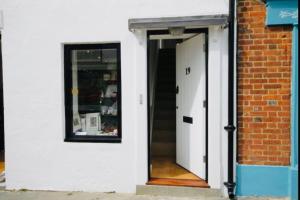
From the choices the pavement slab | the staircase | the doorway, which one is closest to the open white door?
the doorway

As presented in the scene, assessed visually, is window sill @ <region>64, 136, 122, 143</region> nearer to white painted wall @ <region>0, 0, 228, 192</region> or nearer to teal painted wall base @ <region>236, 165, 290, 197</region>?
white painted wall @ <region>0, 0, 228, 192</region>

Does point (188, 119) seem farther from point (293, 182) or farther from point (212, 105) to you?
point (293, 182)

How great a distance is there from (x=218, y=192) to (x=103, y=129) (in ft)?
7.56

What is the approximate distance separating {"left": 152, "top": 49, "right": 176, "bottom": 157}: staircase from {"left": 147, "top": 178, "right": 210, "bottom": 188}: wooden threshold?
1510mm

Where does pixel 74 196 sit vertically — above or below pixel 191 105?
below

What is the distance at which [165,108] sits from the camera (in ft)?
27.0

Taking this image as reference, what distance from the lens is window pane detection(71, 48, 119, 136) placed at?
586cm

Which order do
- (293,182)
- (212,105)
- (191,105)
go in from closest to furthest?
(293,182) → (212,105) → (191,105)

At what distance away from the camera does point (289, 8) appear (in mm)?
4895

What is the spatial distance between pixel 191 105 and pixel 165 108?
2.38 meters

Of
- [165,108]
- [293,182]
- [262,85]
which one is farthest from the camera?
[165,108]

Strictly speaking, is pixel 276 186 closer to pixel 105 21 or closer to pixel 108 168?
pixel 108 168

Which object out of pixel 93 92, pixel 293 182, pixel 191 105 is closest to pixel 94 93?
pixel 93 92

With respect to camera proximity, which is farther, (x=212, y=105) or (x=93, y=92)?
(x=93, y=92)
